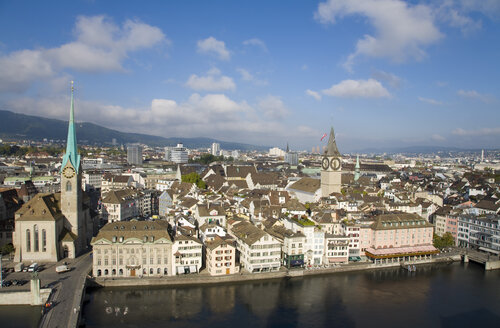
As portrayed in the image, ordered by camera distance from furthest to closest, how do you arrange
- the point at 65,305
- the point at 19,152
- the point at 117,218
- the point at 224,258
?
the point at 19,152 → the point at 117,218 → the point at 224,258 → the point at 65,305

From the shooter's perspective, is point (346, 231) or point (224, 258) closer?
point (224, 258)

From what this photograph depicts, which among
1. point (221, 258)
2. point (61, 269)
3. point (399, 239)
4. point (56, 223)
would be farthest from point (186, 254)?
point (399, 239)

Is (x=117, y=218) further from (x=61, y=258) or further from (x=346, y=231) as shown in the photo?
(x=346, y=231)

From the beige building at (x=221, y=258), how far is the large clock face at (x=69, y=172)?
54.9 feet

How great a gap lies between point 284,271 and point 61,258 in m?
22.0

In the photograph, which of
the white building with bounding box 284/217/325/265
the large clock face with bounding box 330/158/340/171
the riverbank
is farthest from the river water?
the large clock face with bounding box 330/158/340/171

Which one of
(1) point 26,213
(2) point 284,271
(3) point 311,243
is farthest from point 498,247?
(1) point 26,213

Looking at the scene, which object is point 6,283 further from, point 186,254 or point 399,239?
point 399,239

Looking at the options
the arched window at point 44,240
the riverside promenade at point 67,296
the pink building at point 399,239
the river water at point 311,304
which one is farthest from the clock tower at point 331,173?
the arched window at point 44,240

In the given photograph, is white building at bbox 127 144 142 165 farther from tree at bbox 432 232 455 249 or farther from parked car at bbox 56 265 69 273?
tree at bbox 432 232 455 249

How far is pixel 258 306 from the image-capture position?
102 feet

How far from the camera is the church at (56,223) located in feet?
119

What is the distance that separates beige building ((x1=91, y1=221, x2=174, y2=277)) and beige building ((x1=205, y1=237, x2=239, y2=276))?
3.76 m

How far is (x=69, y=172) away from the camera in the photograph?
40.1m
